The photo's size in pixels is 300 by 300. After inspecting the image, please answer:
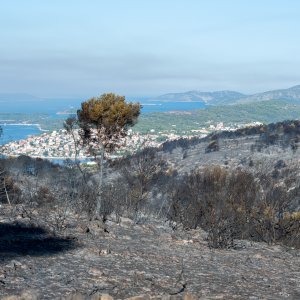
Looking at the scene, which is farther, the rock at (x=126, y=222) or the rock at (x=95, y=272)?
the rock at (x=126, y=222)

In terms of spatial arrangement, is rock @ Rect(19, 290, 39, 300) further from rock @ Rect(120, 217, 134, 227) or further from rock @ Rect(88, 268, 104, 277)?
rock @ Rect(120, 217, 134, 227)

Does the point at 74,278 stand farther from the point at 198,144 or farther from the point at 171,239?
the point at 198,144

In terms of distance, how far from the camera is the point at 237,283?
8.81 m

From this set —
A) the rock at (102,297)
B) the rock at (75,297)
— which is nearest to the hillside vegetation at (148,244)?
the rock at (102,297)

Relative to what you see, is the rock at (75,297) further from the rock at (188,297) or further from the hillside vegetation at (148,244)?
the rock at (188,297)

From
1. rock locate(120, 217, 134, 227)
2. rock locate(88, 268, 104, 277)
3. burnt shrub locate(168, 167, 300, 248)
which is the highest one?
rock locate(88, 268, 104, 277)

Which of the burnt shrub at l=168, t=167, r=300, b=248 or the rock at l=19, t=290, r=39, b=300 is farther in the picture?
the burnt shrub at l=168, t=167, r=300, b=248

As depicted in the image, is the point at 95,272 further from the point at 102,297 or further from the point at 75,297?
the point at 75,297

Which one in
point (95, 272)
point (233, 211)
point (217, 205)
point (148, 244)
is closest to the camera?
point (95, 272)

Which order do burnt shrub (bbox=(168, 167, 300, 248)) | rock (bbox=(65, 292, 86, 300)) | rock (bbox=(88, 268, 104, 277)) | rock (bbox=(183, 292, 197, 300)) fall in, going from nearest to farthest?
rock (bbox=(65, 292, 86, 300)) < rock (bbox=(183, 292, 197, 300)) < rock (bbox=(88, 268, 104, 277)) < burnt shrub (bbox=(168, 167, 300, 248))

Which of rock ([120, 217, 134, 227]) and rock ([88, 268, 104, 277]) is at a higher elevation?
rock ([88, 268, 104, 277])

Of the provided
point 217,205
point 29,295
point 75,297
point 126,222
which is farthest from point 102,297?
point 217,205

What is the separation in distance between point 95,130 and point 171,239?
4.73 metres

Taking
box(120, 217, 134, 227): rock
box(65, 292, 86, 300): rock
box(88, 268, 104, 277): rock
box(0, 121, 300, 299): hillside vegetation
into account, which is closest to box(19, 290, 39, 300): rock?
box(0, 121, 300, 299): hillside vegetation
